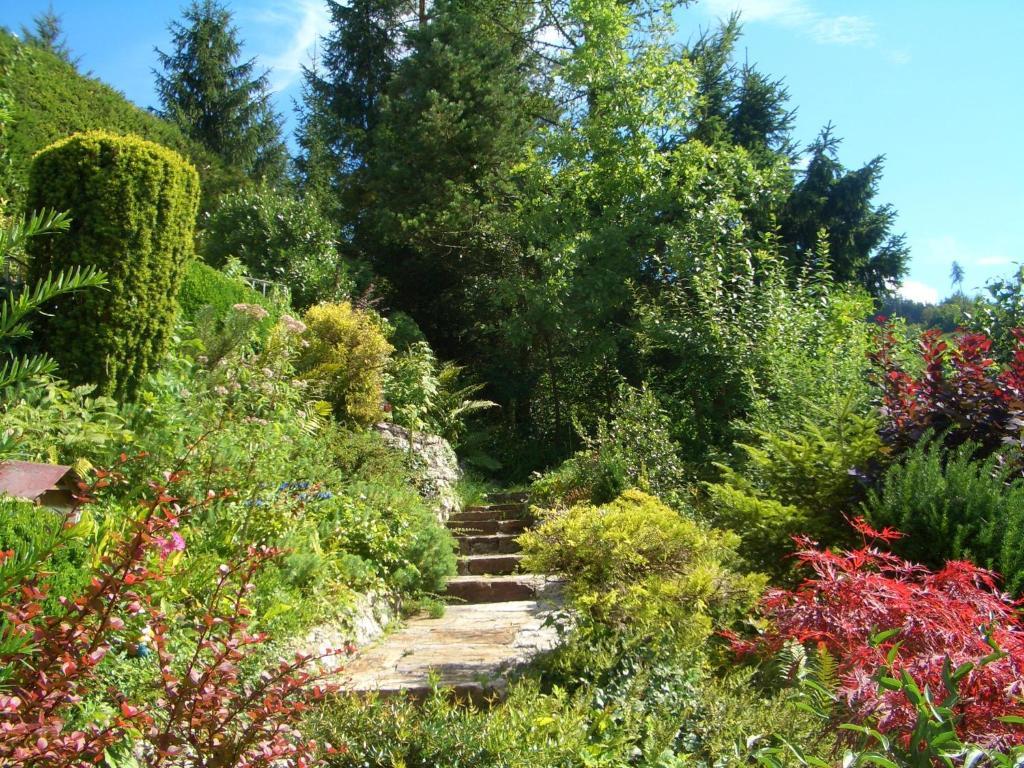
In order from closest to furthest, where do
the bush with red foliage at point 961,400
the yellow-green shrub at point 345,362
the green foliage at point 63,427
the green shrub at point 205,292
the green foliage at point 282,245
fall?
the green foliage at point 63,427
the bush with red foliage at point 961,400
the green shrub at point 205,292
the yellow-green shrub at point 345,362
the green foliage at point 282,245

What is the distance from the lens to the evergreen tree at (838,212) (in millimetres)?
15820

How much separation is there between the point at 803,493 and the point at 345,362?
5531 millimetres

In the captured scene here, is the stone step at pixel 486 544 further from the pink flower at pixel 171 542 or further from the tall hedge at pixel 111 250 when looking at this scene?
the pink flower at pixel 171 542

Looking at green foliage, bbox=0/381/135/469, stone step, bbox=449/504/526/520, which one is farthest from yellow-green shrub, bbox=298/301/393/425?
green foliage, bbox=0/381/135/469

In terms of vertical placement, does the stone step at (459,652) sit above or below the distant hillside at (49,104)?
below

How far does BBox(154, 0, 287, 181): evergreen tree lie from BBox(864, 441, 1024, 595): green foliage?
21.1m

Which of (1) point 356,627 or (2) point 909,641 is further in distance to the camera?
(1) point 356,627

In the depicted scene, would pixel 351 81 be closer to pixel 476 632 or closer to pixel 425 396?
pixel 425 396

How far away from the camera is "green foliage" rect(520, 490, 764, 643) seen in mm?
4180

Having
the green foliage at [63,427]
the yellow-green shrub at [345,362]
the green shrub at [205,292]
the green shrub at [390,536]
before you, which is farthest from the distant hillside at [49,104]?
the green shrub at [390,536]

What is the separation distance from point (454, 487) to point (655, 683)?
6508 mm

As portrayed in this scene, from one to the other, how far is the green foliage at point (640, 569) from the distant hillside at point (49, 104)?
7741mm

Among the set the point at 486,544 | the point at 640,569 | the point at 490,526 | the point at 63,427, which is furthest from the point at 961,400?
the point at 63,427

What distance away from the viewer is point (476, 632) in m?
5.55
